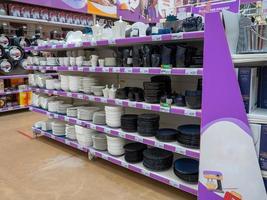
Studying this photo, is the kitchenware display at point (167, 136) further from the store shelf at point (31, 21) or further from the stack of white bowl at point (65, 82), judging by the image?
the store shelf at point (31, 21)

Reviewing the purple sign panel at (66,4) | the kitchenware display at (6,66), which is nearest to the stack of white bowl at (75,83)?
the kitchenware display at (6,66)

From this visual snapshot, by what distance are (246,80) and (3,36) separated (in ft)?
17.6

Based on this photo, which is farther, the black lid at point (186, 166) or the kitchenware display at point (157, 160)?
the kitchenware display at point (157, 160)

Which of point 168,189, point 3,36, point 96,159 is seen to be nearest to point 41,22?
point 3,36

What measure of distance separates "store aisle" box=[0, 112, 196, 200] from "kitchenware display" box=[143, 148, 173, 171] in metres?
0.24

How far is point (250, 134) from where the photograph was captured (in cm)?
161

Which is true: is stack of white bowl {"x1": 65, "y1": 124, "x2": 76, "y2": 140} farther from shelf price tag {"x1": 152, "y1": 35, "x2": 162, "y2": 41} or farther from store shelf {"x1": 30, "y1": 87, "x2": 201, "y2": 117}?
shelf price tag {"x1": 152, "y1": 35, "x2": 162, "y2": 41}

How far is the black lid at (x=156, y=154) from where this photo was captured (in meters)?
2.40

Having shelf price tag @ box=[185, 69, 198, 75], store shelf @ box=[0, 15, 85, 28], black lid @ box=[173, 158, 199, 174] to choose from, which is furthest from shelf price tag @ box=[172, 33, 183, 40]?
store shelf @ box=[0, 15, 85, 28]

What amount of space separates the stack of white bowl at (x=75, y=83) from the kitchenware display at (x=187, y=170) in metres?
1.64

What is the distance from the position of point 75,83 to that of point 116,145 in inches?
41.4

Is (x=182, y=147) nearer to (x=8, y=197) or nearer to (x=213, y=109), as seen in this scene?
(x=213, y=109)

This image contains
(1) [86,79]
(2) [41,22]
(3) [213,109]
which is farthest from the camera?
(2) [41,22]

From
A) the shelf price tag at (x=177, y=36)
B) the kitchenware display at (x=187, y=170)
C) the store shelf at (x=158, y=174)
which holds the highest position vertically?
the shelf price tag at (x=177, y=36)
